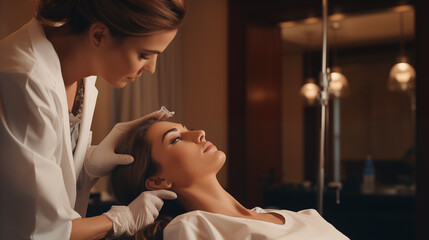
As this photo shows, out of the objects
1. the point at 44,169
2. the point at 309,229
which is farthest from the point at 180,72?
the point at 44,169

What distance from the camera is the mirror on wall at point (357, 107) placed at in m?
5.99

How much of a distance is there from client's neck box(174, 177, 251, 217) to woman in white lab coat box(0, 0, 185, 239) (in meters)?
0.08

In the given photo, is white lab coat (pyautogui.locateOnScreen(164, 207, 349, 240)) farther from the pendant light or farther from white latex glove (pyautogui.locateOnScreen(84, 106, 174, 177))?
the pendant light

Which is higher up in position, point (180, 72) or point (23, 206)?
point (180, 72)

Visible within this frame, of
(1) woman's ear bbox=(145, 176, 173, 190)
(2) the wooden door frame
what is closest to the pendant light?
(2) the wooden door frame

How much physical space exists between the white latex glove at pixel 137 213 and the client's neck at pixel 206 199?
11 cm

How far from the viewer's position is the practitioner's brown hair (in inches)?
45.6

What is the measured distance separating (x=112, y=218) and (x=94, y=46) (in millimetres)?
440

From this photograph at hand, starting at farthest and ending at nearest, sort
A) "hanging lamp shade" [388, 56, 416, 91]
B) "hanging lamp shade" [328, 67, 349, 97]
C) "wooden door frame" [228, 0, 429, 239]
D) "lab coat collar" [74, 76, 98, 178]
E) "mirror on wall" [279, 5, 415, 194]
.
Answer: "mirror on wall" [279, 5, 415, 194] < "hanging lamp shade" [328, 67, 349, 97] < "hanging lamp shade" [388, 56, 416, 91] < "wooden door frame" [228, 0, 429, 239] < "lab coat collar" [74, 76, 98, 178]

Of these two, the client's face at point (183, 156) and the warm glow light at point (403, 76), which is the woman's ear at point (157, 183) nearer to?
the client's face at point (183, 156)

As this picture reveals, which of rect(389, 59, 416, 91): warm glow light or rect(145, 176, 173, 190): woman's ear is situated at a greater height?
rect(389, 59, 416, 91): warm glow light

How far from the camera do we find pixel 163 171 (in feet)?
4.70

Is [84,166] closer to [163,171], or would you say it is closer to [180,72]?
[163,171]

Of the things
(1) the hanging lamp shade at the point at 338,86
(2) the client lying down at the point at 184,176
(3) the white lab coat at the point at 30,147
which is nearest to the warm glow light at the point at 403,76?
(1) the hanging lamp shade at the point at 338,86
